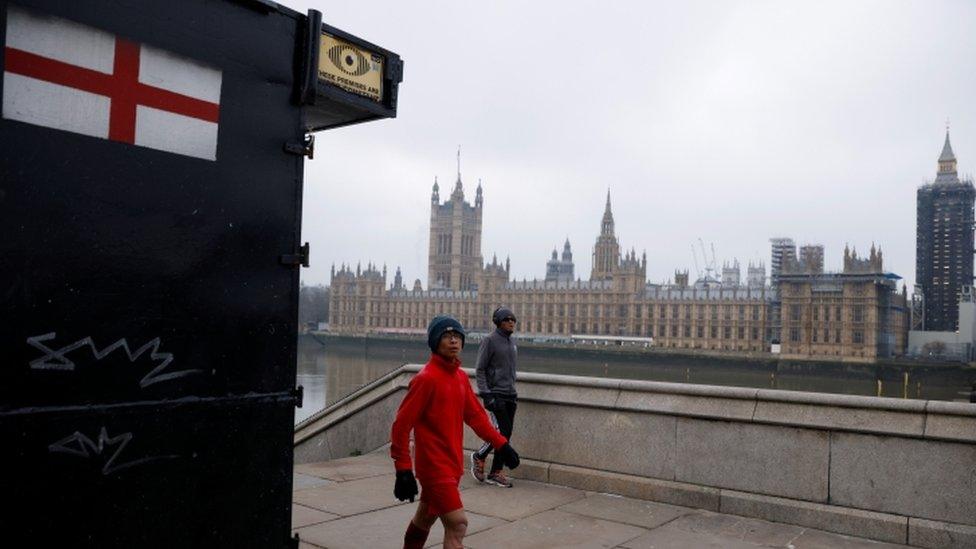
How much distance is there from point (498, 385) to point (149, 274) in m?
4.90

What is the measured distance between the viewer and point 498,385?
7.00 meters

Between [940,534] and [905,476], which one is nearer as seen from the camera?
[940,534]

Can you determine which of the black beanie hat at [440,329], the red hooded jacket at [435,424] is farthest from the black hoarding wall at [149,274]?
the black beanie hat at [440,329]

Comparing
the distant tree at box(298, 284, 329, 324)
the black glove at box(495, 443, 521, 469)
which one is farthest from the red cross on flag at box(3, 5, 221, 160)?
the distant tree at box(298, 284, 329, 324)

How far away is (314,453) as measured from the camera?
9711mm

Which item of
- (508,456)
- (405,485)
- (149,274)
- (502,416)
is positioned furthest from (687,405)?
(149,274)

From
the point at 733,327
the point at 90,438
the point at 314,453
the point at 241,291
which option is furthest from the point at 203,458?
the point at 733,327

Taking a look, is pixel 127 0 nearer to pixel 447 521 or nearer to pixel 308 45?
pixel 308 45

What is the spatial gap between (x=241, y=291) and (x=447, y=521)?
1.76 meters

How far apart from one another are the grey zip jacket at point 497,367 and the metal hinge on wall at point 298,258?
4270mm

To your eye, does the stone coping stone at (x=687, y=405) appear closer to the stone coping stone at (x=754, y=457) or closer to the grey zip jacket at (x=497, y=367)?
the stone coping stone at (x=754, y=457)

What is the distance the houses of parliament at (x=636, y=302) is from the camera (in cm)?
8844

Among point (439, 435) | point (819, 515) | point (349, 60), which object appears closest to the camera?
point (349, 60)

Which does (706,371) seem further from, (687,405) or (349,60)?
(349,60)
